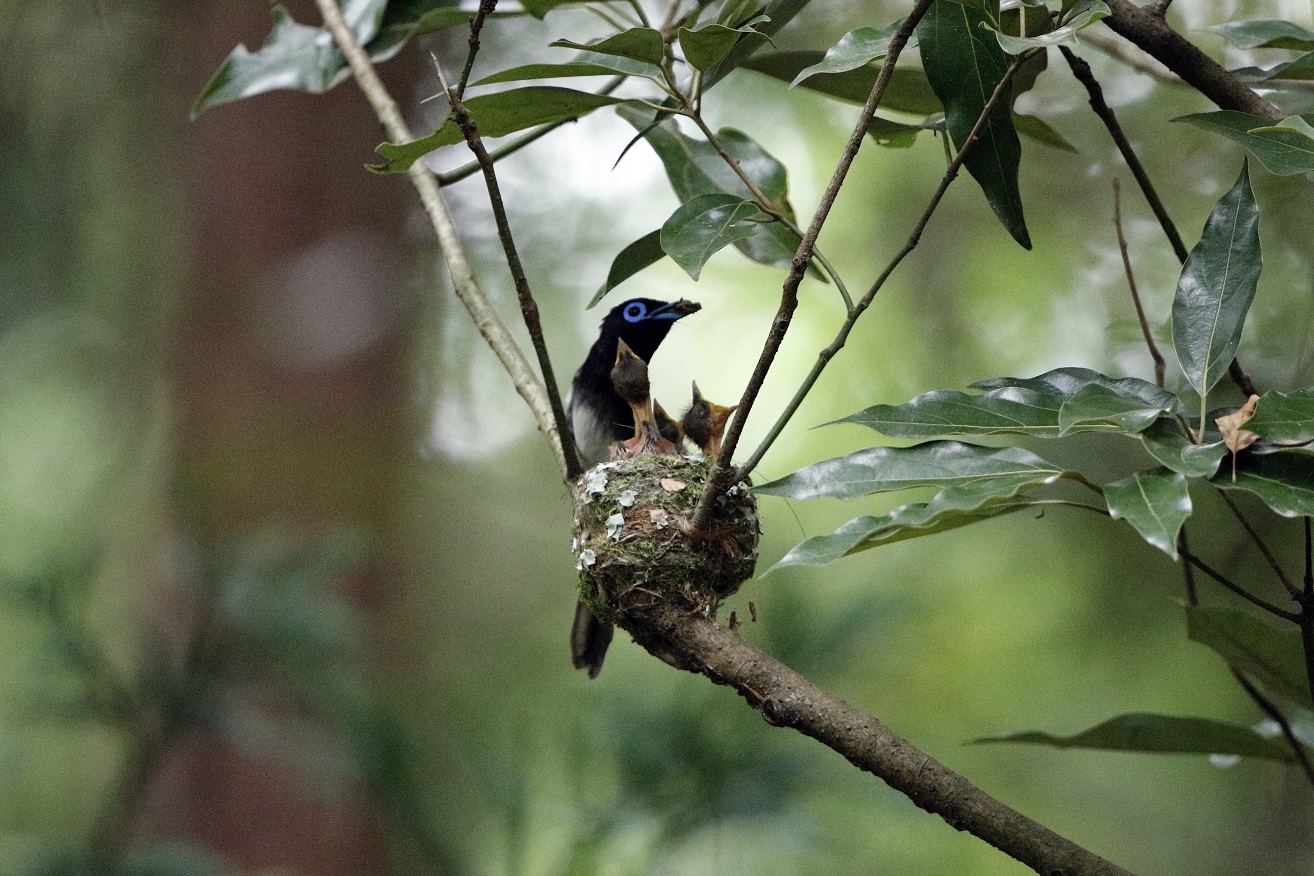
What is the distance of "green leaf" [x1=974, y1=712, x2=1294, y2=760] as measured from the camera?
182 cm

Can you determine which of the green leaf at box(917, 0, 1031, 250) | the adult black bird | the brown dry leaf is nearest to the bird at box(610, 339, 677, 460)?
the adult black bird

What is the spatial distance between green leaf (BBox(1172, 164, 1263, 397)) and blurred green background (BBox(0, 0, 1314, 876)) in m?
1.61

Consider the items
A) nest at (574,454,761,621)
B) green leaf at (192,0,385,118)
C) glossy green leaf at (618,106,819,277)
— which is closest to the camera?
nest at (574,454,761,621)

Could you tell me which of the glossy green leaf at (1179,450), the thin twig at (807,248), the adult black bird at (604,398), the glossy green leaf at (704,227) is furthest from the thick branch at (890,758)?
the adult black bird at (604,398)

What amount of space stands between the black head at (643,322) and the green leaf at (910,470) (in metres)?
1.77

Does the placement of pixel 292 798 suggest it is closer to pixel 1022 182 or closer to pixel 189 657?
pixel 189 657

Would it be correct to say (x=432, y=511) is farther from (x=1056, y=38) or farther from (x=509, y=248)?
Answer: (x=1056, y=38)

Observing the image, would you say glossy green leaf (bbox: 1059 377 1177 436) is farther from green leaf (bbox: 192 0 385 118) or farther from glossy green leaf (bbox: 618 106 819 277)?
green leaf (bbox: 192 0 385 118)

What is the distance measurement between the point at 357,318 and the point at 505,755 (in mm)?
2652

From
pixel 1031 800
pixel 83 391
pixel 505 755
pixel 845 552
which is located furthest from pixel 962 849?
pixel 83 391

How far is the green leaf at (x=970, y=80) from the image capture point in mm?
1572

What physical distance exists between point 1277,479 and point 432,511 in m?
4.93

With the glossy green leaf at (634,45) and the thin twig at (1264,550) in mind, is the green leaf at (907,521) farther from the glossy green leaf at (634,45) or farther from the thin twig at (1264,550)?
the glossy green leaf at (634,45)

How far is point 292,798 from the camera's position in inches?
166
